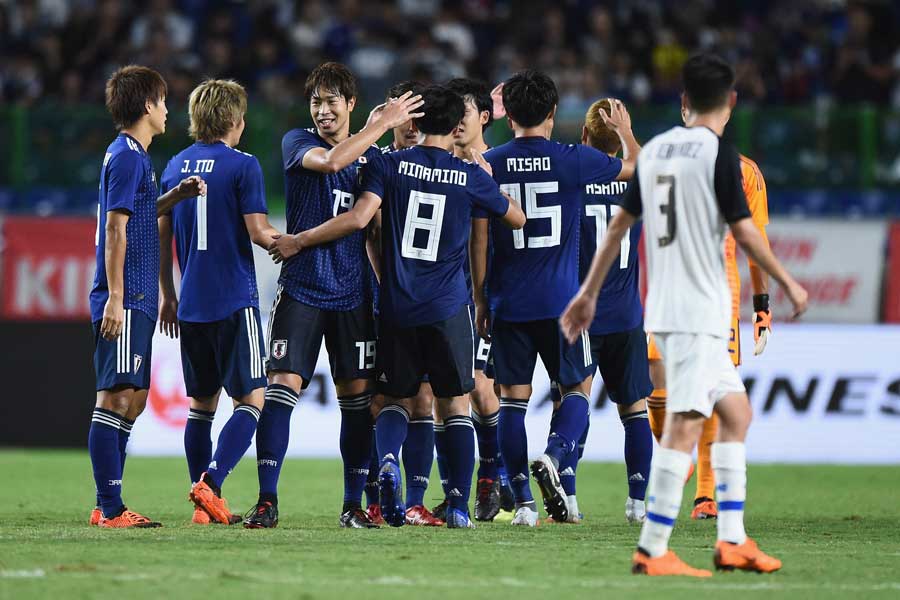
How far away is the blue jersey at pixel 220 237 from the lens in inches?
303

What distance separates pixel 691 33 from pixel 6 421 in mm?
10389

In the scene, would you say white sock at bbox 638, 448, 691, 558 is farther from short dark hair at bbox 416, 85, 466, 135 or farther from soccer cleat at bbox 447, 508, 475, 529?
short dark hair at bbox 416, 85, 466, 135

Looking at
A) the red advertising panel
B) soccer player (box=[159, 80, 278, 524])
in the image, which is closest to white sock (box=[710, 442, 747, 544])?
soccer player (box=[159, 80, 278, 524])

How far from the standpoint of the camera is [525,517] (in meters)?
7.89

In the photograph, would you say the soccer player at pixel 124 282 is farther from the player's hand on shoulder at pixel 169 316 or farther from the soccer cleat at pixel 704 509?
the soccer cleat at pixel 704 509

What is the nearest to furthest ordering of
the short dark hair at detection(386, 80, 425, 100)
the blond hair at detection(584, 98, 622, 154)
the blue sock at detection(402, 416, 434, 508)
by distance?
the blue sock at detection(402, 416, 434, 508) → the short dark hair at detection(386, 80, 425, 100) → the blond hair at detection(584, 98, 622, 154)

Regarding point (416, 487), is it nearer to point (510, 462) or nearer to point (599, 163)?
point (510, 462)

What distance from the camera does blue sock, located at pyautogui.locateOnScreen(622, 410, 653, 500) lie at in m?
8.34

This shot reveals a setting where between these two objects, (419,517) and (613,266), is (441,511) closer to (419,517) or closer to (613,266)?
(419,517)

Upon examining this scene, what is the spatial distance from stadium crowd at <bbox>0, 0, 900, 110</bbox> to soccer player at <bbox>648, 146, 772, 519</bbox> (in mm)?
8643

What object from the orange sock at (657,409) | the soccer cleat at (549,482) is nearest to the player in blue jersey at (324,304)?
the soccer cleat at (549,482)

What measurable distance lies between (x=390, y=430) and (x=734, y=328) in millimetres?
2212

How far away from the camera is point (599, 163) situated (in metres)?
7.95

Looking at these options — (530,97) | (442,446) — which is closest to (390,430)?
(442,446)
